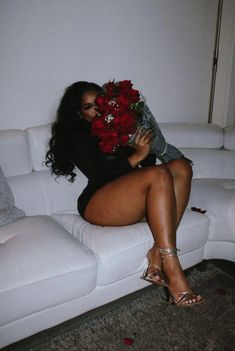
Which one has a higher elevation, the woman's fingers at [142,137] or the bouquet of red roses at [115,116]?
the bouquet of red roses at [115,116]

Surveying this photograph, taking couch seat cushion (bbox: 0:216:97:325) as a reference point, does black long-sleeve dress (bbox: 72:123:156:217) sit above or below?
Result: above

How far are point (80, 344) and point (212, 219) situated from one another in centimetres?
108

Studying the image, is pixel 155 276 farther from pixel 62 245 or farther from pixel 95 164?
pixel 95 164

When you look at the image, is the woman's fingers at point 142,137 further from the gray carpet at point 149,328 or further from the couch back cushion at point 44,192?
the gray carpet at point 149,328

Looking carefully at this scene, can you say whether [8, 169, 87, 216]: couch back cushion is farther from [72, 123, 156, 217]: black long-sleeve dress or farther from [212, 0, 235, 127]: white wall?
[212, 0, 235, 127]: white wall

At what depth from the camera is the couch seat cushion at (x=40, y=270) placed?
49.4 inches

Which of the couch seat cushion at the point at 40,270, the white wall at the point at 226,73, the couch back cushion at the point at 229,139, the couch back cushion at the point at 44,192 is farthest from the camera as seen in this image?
the white wall at the point at 226,73

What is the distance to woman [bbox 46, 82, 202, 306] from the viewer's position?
58.6 inches

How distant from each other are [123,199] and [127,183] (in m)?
0.09

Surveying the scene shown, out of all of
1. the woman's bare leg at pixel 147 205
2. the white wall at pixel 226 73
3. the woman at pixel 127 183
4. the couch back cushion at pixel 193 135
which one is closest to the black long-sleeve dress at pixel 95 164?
the woman at pixel 127 183

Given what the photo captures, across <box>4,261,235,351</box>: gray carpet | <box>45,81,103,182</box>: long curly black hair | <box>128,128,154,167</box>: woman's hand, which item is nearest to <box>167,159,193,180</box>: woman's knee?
<box>128,128,154,167</box>: woman's hand

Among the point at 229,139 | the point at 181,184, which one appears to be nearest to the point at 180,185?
the point at 181,184

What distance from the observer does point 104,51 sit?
2361 mm

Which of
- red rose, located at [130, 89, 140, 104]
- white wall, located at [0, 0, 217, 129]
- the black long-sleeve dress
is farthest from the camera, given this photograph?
white wall, located at [0, 0, 217, 129]
